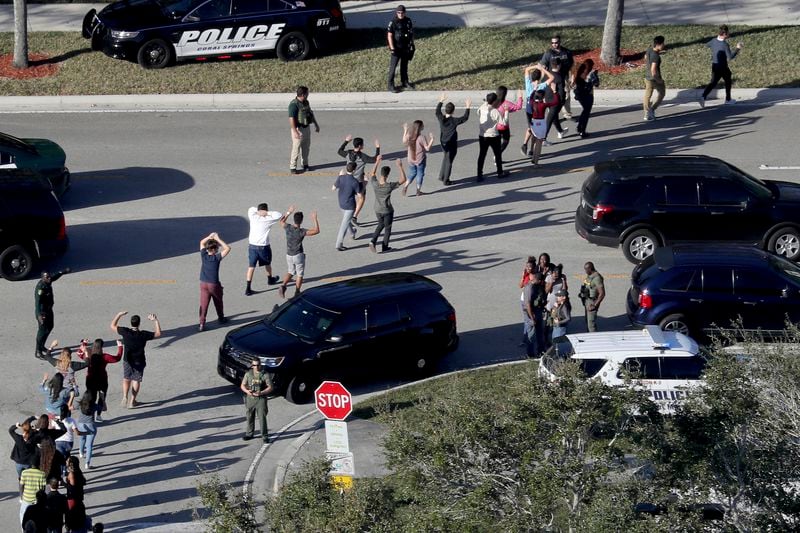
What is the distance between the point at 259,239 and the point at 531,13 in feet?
49.4

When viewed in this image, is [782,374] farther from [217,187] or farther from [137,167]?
[137,167]

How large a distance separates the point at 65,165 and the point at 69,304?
547cm

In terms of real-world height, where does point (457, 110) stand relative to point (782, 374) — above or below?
above

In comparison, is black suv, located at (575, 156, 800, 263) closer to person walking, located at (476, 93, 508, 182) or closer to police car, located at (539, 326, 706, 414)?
person walking, located at (476, 93, 508, 182)

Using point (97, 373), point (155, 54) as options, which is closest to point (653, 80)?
point (155, 54)

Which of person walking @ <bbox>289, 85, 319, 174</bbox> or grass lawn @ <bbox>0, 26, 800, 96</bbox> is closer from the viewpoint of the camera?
person walking @ <bbox>289, 85, 319, 174</bbox>

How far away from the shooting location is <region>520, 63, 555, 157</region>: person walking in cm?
2558

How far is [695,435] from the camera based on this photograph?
1111cm

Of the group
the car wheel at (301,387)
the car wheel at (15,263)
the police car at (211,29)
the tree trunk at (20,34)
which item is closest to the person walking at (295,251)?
the car wheel at (301,387)

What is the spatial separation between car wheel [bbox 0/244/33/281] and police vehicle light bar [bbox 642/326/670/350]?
32.8 ft

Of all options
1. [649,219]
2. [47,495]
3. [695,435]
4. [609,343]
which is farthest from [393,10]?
[695,435]

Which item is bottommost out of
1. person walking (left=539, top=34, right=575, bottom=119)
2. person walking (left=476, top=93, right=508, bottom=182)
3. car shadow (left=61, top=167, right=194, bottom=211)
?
car shadow (left=61, top=167, right=194, bottom=211)

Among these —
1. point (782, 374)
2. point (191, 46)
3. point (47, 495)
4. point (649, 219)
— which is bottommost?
point (47, 495)

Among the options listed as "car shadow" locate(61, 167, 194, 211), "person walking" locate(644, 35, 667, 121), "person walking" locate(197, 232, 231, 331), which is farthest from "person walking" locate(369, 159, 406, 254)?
"person walking" locate(644, 35, 667, 121)
